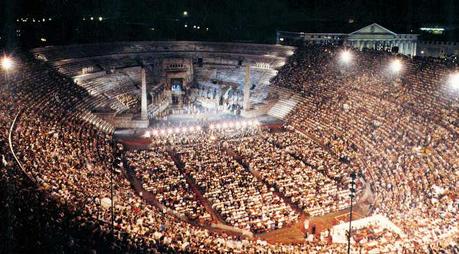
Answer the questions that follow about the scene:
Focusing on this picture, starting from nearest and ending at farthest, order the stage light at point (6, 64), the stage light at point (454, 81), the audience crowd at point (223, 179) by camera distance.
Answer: the audience crowd at point (223, 179) → the stage light at point (454, 81) → the stage light at point (6, 64)

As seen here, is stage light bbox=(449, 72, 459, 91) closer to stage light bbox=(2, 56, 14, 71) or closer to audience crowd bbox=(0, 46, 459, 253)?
audience crowd bbox=(0, 46, 459, 253)

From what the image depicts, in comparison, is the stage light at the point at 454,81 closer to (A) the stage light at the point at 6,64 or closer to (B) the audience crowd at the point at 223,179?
(B) the audience crowd at the point at 223,179

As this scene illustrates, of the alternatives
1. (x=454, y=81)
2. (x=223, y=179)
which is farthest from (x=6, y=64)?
(x=454, y=81)

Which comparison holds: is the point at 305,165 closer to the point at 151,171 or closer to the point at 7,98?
the point at 151,171

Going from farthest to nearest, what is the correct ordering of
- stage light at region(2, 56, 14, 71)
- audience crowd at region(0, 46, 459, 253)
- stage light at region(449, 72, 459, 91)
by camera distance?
stage light at region(2, 56, 14, 71)
stage light at region(449, 72, 459, 91)
audience crowd at region(0, 46, 459, 253)

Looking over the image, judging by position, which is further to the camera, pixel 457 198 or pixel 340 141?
pixel 340 141

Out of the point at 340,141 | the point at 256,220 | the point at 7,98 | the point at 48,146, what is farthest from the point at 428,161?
the point at 7,98

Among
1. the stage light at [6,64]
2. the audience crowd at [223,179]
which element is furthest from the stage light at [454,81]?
the stage light at [6,64]

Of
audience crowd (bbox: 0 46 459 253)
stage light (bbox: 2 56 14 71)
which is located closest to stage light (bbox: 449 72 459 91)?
audience crowd (bbox: 0 46 459 253)
